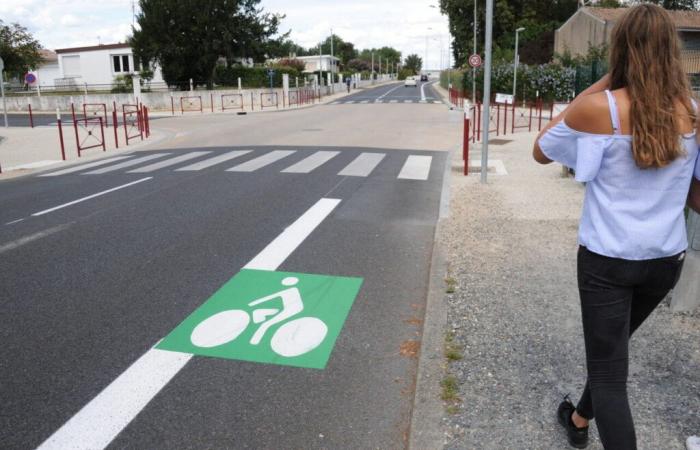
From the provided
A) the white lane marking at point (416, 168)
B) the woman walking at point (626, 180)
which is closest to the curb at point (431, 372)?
the woman walking at point (626, 180)

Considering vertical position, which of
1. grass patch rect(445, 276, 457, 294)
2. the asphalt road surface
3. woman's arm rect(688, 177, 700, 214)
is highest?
the asphalt road surface

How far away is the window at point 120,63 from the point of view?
59.2 meters

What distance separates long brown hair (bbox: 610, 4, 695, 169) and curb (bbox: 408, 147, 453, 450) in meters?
1.68

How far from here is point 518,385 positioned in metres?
3.58

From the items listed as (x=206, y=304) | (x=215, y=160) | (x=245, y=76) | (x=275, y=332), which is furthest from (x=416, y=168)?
(x=245, y=76)

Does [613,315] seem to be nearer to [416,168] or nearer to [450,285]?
[450,285]

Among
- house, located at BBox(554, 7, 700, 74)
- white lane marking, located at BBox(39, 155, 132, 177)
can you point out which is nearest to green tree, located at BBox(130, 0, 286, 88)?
house, located at BBox(554, 7, 700, 74)

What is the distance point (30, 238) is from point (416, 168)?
7.57 m

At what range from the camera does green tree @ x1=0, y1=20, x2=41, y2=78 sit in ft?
150

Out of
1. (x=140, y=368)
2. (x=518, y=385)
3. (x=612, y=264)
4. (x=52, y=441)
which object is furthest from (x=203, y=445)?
(x=612, y=264)

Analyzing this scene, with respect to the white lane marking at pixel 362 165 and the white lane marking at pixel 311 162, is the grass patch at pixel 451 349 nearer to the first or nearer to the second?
the white lane marking at pixel 362 165

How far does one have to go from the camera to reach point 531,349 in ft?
13.3

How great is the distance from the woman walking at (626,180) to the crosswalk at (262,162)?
8999 mm

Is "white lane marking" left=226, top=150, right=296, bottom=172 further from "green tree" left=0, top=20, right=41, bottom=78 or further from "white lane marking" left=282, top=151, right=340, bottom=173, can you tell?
"green tree" left=0, top=20, right=41, bottom=78
